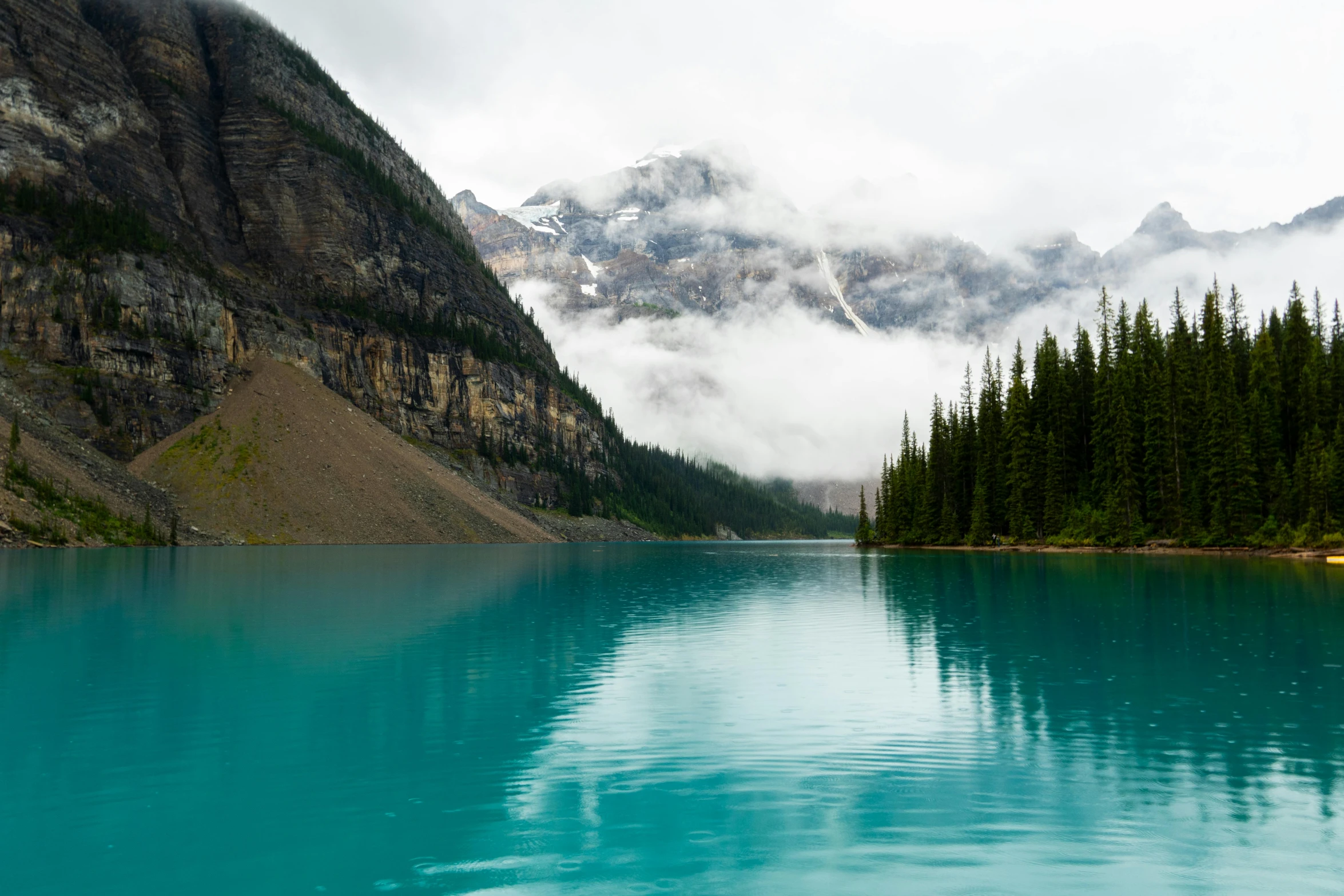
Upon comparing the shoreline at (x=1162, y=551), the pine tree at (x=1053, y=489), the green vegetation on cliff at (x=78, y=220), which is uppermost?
the green vegetation on cliff at (x=78, y=220)

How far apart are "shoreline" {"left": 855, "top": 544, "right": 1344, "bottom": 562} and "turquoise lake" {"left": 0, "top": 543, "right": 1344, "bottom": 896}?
42825 mm

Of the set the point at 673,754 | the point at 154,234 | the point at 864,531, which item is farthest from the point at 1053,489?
the point at 154,234

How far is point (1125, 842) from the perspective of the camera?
11.0m

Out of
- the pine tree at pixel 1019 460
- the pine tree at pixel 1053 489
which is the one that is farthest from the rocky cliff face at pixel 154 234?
the pine tree at pixel 1053 489

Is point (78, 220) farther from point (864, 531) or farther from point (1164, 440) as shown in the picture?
point (1164, 440)

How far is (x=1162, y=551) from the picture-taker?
84125 millimetres

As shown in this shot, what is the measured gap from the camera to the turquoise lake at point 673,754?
1027 cm

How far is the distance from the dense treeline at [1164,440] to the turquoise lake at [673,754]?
162ft

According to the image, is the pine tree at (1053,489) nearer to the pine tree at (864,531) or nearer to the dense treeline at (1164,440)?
the dense treeline at (1164,440)

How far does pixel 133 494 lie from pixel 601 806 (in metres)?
129

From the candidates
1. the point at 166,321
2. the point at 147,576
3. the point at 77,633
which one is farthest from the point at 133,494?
the point at 77,633

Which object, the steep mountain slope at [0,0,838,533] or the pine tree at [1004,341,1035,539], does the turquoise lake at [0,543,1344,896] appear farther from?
the steep mountain slope at [0,0,838,533]

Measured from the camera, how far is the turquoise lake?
10266mm

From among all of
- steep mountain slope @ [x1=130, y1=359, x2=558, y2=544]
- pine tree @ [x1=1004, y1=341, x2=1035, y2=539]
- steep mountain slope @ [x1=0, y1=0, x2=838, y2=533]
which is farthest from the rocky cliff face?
pine tree @ [x1=1004, y1=341, x2=1035, y2=539]
